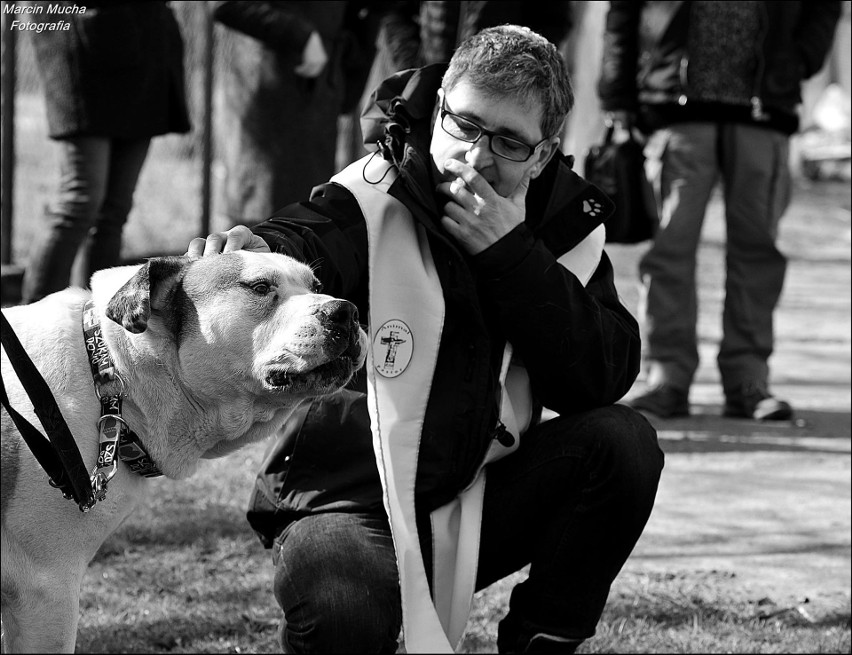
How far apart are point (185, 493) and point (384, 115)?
2.15m

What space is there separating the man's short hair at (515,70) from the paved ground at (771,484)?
1.94 m

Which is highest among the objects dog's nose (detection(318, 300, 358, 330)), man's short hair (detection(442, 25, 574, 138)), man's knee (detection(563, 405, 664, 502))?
man's short hair (detection(442, 25, 574, 138))

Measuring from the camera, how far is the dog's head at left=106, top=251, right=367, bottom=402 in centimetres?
262

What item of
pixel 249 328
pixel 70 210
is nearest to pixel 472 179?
pixel 249 328

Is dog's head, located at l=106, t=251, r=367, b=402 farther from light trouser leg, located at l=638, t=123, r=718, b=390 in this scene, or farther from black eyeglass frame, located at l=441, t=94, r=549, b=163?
light trouser leg, located at l=638, t=123, r=718, b=390

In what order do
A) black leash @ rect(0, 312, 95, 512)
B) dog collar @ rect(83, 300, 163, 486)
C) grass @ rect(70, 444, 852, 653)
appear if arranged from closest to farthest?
black leash @ rect(0, 312, 95, 512)
dog collar @ rect(83, 300, 163, 486)
grass @ rect(70, 444, 852, 653)

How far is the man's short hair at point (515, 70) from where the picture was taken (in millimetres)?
3119

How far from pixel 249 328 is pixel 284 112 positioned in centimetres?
389

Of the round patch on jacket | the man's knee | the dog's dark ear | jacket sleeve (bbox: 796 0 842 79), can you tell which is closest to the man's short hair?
the round patch on jacket

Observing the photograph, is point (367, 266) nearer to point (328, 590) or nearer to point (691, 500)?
point (328, 590)

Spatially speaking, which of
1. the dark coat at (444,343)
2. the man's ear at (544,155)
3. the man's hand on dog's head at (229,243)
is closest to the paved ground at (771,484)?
the dark coat at (444,343)

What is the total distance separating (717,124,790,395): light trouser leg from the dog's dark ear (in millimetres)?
4197

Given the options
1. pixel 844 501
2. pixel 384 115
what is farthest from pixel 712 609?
pixel 384 115

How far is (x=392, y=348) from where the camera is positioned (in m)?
3.07
